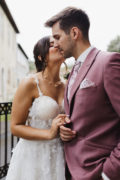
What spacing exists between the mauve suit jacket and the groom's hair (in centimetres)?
30

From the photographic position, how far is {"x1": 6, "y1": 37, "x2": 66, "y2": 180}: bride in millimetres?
2025

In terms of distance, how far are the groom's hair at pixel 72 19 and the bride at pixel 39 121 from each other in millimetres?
419

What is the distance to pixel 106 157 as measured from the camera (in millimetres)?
1483

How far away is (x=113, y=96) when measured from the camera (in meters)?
1.38

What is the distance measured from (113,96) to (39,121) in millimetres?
996

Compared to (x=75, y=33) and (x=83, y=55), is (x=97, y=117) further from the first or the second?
(x=75, y=33)

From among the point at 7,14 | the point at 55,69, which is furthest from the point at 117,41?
the point at 55,69

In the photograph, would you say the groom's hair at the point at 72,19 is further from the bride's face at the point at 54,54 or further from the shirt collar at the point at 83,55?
the bride's face at the point at 54,54

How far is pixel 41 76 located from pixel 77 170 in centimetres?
105

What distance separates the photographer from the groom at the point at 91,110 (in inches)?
54.9

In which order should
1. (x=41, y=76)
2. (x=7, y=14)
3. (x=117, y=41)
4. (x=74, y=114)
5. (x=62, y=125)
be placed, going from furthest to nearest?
(x=117, y=41) < (x=7, y=14) < (x=41, y=76) < (x=62, y=125) < (x=74, y=114)

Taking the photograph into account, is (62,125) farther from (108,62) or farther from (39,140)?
(108,62)

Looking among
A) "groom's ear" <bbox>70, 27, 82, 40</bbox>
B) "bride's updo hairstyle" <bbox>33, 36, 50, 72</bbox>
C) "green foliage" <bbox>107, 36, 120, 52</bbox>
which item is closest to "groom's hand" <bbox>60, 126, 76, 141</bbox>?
"groom's ear" <bbox>70, 27, 82, 40</bbox>

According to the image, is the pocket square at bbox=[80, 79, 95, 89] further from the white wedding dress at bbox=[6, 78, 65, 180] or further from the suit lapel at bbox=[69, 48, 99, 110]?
the white wedding dress at bbox=[6, 78, 65, 180]
